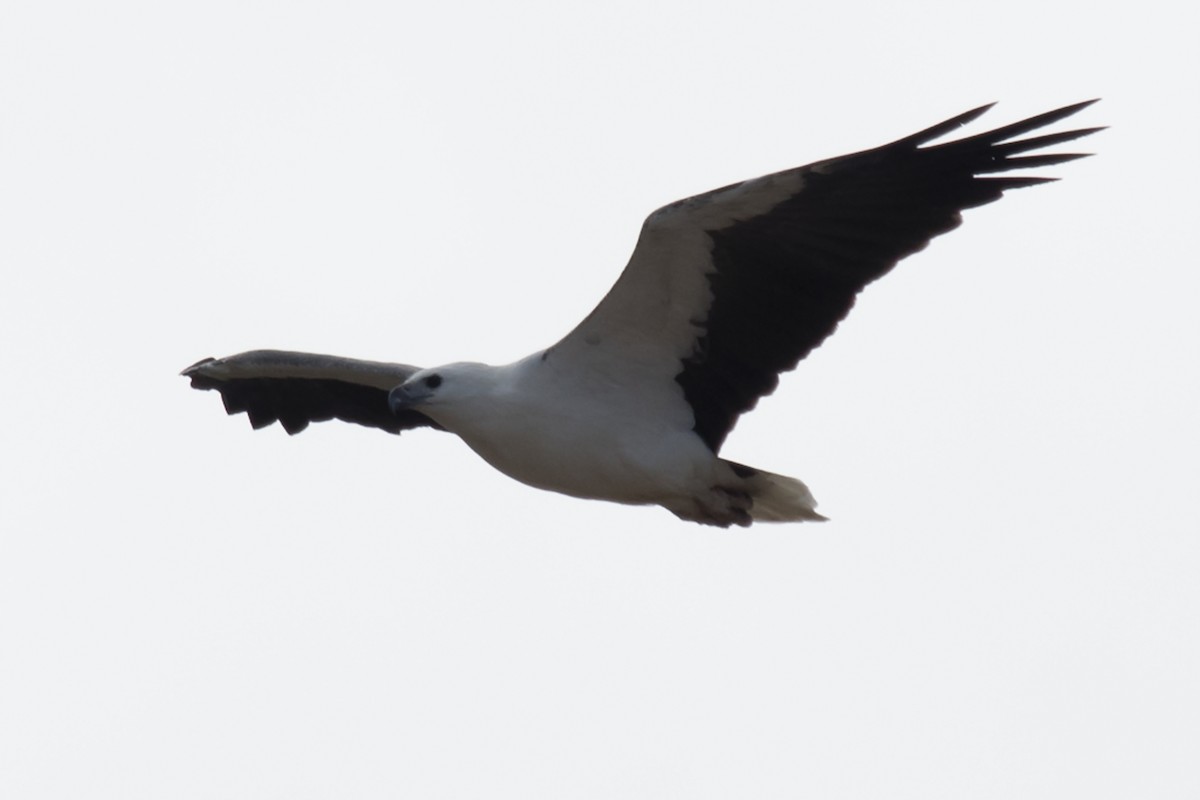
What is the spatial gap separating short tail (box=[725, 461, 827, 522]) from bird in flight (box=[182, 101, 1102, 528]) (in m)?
0.01

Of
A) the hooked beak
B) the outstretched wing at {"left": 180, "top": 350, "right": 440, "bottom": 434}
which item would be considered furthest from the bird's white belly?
the outstretched wing at {"left": 180, "top": 350, "right": 440, "bottom": 434}

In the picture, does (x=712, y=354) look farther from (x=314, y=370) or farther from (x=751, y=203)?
(x=314, y=370)

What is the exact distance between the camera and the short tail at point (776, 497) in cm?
1104

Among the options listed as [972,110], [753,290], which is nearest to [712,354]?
[753,290]

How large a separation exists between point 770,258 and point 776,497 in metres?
1.47

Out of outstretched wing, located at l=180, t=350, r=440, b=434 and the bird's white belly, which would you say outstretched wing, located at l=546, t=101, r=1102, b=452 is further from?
outstretched wing, located at l=180, t=350, r=440, b=434

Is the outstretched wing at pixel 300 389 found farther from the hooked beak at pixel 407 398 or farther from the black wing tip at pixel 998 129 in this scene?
the black wing tip at pixel 998 129

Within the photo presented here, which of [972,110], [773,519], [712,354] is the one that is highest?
[972,110]

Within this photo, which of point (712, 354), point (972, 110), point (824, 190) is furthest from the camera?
point (712, 354)

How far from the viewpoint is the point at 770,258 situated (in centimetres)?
1031

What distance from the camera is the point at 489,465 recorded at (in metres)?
11.2

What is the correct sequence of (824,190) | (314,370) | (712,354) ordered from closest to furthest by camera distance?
(824,190) < (712,354) < (314,370)

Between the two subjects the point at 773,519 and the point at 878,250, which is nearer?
the point at 878,250

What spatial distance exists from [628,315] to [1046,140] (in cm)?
230
